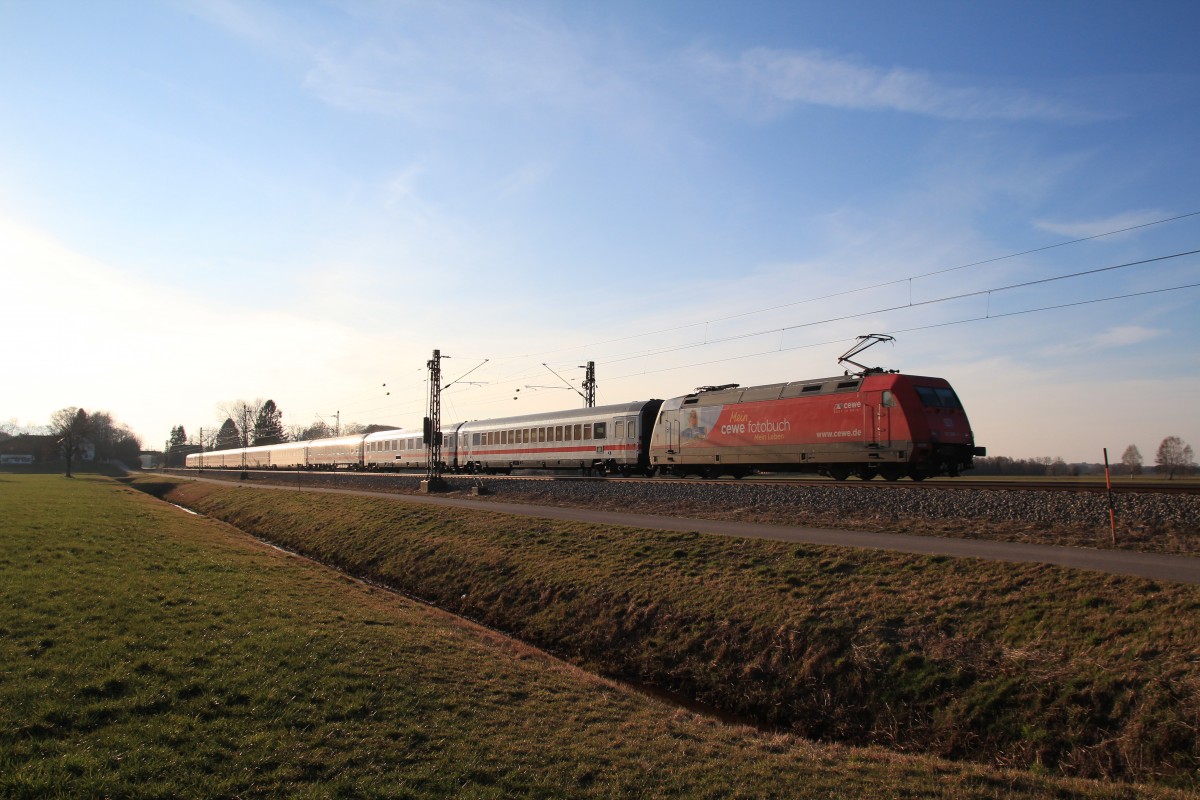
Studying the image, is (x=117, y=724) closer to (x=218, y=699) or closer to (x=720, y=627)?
(x=218, y=699)

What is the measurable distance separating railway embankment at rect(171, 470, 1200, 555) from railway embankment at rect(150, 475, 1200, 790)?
307cm

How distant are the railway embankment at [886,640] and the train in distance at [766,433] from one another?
8.81 m

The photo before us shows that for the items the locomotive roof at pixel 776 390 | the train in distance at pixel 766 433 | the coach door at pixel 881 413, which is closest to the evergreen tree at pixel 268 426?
the train in distance at pixel 766 433

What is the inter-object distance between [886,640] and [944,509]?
290 inches

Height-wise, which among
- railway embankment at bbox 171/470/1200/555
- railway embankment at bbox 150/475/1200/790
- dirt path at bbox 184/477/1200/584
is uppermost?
railway embankment at bbox 171/470/1200/555

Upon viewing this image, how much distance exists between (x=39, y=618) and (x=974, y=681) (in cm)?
1209

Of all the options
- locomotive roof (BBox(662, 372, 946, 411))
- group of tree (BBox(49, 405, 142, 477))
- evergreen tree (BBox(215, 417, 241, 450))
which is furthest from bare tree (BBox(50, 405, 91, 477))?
locomotive roof (BBox(662, 372, 946, 411))

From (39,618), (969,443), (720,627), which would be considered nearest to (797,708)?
(720,627)

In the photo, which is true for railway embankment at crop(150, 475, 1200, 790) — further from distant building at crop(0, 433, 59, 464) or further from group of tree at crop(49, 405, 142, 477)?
distant building at crop(0, 433, 59, 464)

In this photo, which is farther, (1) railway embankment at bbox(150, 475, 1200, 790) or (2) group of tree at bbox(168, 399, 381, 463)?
(2) group of tree at bbox(168, 399, 381, 463)

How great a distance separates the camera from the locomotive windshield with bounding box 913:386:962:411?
70.4 feet

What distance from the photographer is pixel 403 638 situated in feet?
36.3

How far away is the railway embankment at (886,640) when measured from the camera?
7730 mm

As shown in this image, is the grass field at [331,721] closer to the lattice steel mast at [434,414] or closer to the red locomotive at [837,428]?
the red locomotive at [837,428]
